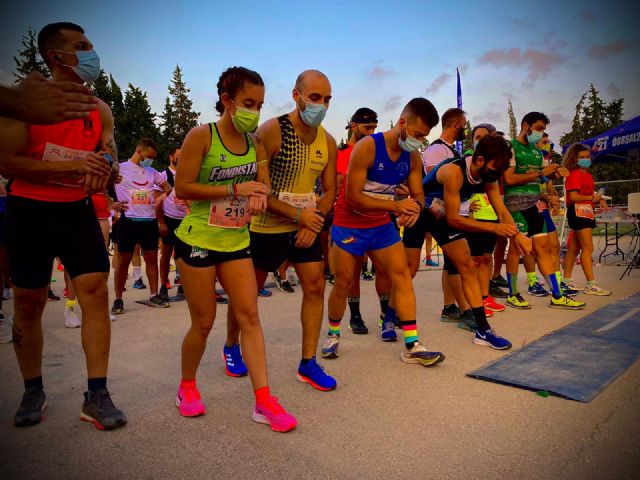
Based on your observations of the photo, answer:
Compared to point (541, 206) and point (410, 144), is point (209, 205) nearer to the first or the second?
point (410, 144)

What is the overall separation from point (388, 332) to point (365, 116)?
2641 millimetres

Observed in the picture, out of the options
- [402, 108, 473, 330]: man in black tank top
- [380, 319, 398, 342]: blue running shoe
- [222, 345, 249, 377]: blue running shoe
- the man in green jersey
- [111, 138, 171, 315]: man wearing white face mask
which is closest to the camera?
[222, 345, 249, 377]: blue running shoe

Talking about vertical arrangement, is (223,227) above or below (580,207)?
above

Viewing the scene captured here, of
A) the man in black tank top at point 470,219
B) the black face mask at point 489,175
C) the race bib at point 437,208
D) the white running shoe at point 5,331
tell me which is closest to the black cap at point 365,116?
the man in black tank top at point 470,219

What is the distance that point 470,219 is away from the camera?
433 centimetres

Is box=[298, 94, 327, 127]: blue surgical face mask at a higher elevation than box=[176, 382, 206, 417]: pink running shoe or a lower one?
higher

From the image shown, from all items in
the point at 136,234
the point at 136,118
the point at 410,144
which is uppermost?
the point at 136,118

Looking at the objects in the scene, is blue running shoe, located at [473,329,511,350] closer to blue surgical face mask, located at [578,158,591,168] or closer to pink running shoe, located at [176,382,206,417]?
pink running shoe, located at [176,382,206,417]

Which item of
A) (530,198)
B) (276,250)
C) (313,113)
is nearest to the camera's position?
(313,113)

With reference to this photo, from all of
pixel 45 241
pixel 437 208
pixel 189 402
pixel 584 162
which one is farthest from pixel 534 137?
pixel 45 241

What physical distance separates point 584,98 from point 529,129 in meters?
45.8

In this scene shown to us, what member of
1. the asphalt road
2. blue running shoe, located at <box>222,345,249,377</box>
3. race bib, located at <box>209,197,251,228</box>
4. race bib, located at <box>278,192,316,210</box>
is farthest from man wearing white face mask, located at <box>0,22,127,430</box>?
race bib, located at <box>278,192,316,210</box>

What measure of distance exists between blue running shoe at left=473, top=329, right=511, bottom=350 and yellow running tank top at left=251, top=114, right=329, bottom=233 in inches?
84.9

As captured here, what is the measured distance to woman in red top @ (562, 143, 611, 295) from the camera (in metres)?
6.98
